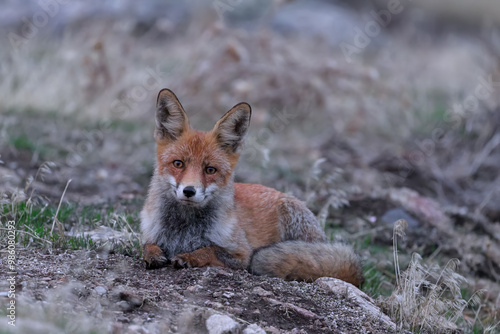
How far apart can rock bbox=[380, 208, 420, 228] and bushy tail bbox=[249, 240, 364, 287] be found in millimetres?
2475

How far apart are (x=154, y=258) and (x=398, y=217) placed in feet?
13.2

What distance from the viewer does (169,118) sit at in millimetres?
4922

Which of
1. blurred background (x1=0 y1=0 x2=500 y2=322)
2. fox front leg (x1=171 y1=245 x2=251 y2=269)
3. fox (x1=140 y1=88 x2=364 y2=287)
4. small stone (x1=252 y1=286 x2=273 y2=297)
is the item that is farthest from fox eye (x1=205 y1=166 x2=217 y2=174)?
blurred background (x1=0 y1=0 x2=500 y2=322)

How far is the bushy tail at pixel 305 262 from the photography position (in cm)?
477

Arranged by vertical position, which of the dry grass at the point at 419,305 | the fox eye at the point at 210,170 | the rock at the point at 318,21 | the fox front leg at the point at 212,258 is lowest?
the dry grass at the point at 419,305

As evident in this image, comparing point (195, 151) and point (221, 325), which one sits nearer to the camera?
point (221, 325)

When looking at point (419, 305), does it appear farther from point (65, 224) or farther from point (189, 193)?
point (65, 224)

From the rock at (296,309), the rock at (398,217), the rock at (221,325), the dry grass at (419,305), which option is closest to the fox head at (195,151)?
the rock at (296,309)

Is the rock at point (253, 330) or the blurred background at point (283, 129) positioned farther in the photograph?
the blurred background at point (283, 129)

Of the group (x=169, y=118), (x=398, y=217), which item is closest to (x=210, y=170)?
(x=169, y=118)

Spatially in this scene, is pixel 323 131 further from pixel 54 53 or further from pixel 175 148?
pixel 175 148

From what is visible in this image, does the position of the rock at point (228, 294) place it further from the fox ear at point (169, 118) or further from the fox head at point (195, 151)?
the fox ear at point (169, 118)

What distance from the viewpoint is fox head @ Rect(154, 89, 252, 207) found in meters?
4.54

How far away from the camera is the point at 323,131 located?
1148 cm
